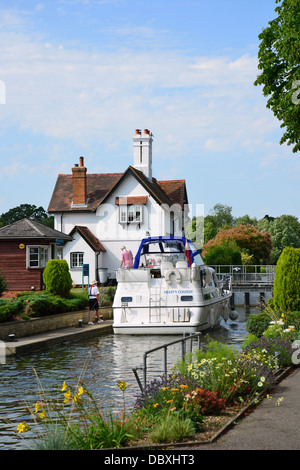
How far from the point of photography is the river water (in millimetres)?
11359

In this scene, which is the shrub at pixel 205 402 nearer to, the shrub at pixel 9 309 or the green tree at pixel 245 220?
the shrub at pixel 9 309

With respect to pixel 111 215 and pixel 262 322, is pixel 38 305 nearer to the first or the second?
pixel 262 322

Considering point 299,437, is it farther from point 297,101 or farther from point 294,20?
point 294,20

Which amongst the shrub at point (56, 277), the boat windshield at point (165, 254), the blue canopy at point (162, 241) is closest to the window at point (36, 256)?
the shrub at point (56, 277)

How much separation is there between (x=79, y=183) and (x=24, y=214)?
50.7 metres

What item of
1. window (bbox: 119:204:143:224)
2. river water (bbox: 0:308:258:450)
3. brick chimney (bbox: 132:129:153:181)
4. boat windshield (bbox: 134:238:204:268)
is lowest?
river water (bbox: 0:308:258:450)

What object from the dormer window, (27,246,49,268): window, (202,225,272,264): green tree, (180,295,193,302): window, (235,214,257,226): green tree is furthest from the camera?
(235,214,257,226): green tree

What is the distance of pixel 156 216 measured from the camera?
50.4m

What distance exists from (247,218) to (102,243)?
8222 centimetres

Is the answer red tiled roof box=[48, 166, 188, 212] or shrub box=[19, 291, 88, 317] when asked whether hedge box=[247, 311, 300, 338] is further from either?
red tiled roof box=[48, 166, 188, 212]

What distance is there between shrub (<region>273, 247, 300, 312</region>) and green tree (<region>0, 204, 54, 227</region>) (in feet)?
256

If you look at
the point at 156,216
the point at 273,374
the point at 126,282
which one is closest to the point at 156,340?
the point at 126,282

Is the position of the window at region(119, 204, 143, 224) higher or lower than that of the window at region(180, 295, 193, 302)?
higher

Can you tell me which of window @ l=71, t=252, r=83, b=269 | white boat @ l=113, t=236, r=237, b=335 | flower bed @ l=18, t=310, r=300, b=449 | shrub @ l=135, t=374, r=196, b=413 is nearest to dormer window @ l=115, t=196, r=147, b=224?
window @ l=71, t=252, r=83, b=269
